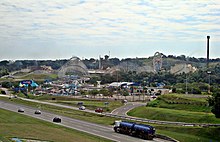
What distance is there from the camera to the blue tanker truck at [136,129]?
51.7 m

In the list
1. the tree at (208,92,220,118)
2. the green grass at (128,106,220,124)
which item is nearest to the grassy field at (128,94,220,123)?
the green grass at (128,106,220,124)

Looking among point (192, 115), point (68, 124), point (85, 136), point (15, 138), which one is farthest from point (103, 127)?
point (15, 138)

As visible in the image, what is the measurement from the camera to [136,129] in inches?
2143

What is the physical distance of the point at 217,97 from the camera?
5384 cm

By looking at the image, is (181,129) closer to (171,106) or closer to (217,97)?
(217,97)

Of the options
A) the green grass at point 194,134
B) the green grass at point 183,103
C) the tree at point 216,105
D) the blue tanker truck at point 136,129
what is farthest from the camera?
the green grass at point 183,103

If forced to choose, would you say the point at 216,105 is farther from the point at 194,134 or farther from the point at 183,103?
the point at 183,103

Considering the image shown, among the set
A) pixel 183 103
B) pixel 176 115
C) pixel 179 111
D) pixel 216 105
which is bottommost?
pixel 176 115

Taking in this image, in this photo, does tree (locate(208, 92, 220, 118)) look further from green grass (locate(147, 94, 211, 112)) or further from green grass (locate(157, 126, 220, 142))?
green grass (locate(147, 94, 211, 112))

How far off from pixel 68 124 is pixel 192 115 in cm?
2212

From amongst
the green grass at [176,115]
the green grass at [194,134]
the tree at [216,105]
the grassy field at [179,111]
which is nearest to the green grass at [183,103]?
the grassy field at [179,111]

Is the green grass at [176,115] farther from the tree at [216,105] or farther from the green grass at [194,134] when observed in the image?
the green grass at [194,134]

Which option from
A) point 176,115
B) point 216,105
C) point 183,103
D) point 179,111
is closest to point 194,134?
point 216,105

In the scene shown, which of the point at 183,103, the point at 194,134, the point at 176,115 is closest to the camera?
the point at 194,134
